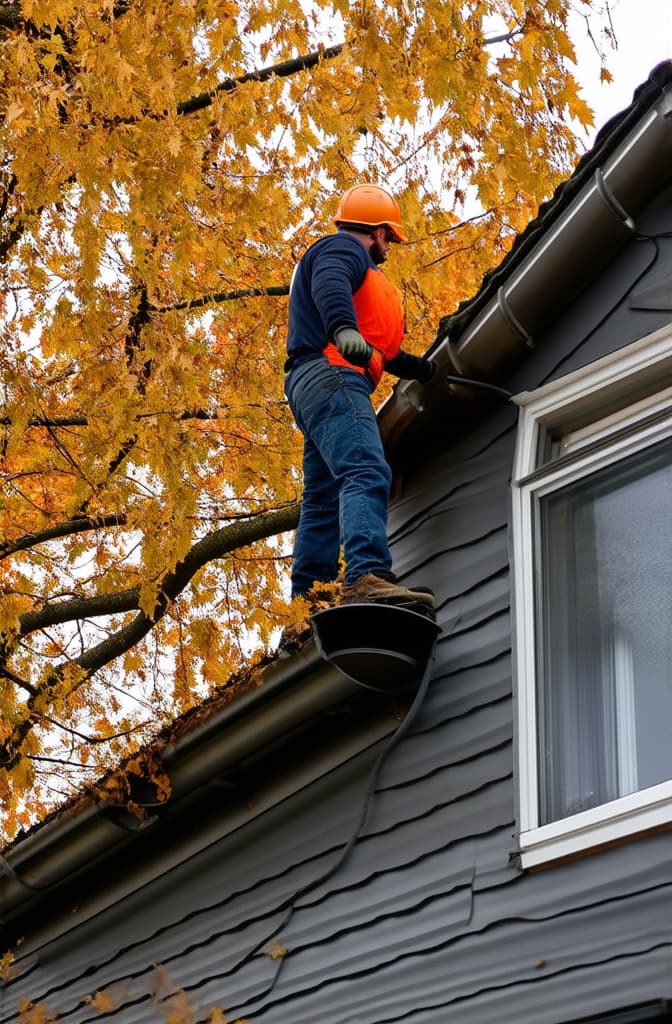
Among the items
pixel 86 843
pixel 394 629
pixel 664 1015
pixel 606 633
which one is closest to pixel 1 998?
pixel 86 843

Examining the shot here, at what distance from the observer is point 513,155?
421 inches

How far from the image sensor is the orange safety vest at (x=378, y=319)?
6.61m

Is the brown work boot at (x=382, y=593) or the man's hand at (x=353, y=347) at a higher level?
the man's hand at (x=353, y=347)

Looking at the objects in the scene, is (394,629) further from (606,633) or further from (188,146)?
(188,146)

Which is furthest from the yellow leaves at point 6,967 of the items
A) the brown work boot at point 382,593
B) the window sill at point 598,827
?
the window sill at point 598,827

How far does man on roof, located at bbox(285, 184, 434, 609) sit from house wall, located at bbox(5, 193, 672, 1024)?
0.36 metres

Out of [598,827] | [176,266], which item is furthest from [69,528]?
[598,827]

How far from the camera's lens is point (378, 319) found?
6664 millimetres

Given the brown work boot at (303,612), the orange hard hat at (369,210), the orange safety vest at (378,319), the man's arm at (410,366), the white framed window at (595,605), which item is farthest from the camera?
the orange hard hat at (369,210)

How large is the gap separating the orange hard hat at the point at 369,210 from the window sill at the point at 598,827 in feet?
10.6

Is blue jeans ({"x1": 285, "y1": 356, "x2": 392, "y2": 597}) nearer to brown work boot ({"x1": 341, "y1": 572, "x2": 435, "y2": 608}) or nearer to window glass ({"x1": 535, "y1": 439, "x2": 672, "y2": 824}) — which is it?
brown work boot ({"x1": 341, "y1": 572, "x2": 435, "y2": 608})

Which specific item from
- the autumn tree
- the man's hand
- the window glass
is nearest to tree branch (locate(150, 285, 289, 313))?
the autumn tree

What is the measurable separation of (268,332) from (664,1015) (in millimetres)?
6891

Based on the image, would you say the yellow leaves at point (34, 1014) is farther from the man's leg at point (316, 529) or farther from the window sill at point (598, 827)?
the window sill at point (598, 827)
